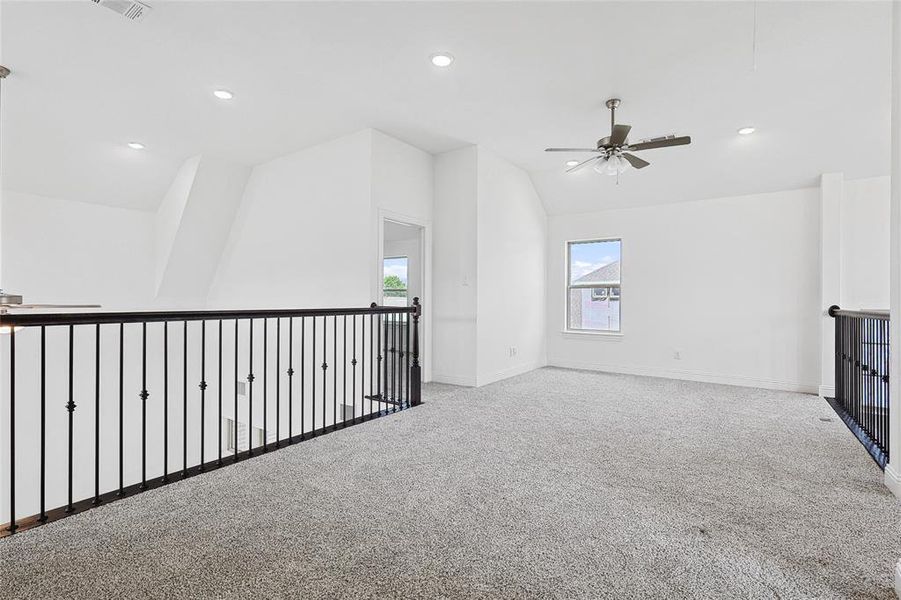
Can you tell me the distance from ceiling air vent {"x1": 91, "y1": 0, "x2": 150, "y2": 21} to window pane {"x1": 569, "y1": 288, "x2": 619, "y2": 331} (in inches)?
227

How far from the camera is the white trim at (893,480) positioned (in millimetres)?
2348

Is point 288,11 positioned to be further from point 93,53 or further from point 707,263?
point 707,263

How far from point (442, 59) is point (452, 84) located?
0.40 meters

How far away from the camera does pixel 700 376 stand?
5805 millimetres

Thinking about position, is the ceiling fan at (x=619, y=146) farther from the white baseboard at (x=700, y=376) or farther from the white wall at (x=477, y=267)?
the white baseboard at (x=700, y=376)

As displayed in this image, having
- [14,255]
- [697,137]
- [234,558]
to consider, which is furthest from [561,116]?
[14,255]

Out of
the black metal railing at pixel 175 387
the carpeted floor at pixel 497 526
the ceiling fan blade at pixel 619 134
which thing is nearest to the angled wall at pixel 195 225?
the black metal railing at pixel 175 387

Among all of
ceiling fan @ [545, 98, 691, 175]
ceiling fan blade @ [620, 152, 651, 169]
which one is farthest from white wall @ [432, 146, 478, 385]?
ceiling fan blade @ [620, 152, 651, 169]

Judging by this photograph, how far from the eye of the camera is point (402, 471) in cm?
271

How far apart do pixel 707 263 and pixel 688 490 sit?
4169mm

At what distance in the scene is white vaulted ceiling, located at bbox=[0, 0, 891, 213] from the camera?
289 centimetres

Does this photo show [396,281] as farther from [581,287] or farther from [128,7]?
[128,7]

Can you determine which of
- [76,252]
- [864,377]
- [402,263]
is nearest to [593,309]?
[402,263]

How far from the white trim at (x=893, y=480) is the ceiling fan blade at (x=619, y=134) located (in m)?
2.65
